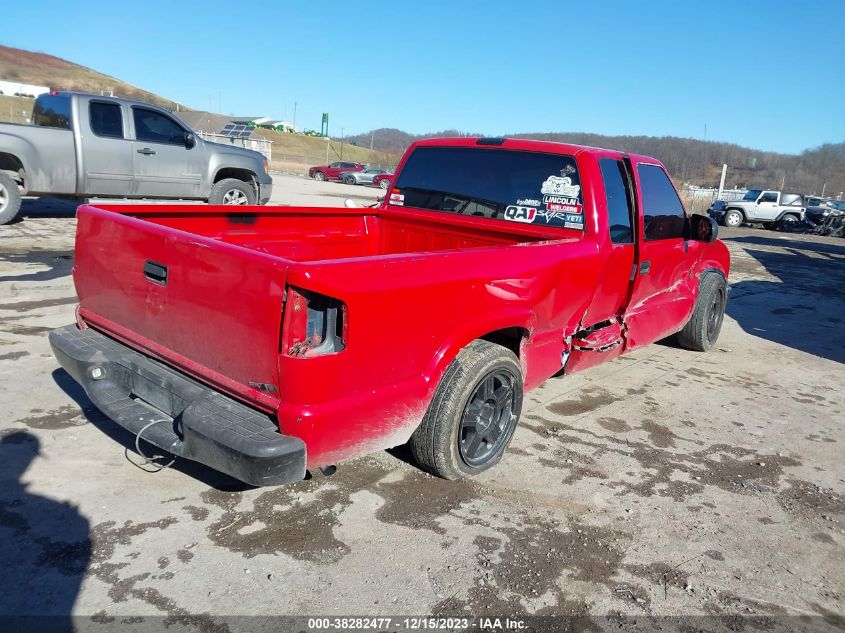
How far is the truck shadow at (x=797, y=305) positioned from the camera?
24.7ft

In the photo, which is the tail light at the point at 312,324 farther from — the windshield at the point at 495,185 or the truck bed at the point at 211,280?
the windshield at the point at 495,185

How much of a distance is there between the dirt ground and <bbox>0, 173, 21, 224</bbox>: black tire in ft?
19.4

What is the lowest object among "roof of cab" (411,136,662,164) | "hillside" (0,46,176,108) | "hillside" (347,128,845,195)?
"roof of cab" (411,136,662,164)

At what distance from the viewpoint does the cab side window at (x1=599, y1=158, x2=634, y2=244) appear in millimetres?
4277

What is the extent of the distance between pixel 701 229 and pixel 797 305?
5.65 m

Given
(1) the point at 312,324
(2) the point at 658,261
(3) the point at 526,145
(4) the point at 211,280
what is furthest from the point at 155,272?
(2) the point at 658,261

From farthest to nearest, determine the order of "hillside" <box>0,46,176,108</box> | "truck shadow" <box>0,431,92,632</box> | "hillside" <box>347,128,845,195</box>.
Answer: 1. "hillside" <box>0,46,176,108</box>
2. "hillside" <box>347,128,845,195</box>
3. "truck shadow" <box>0,431,92,632</box>

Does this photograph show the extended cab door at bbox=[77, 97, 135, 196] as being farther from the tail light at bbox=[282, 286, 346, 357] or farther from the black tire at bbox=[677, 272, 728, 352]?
the tail light at bbox=[282, 286, 346, 357]

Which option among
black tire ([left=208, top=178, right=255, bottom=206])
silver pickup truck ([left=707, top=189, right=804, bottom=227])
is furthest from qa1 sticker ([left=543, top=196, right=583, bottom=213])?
silver pickup truck ([left=707, top=189, right=804, bottom=227])

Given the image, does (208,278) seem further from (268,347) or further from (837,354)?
(837,354)

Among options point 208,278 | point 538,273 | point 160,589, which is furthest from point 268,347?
point 538,273

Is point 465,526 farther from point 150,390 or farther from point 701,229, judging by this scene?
point 701,229

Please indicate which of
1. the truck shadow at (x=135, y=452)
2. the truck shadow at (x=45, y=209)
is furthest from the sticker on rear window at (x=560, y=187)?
the truck shadow at (x=45, y=209)

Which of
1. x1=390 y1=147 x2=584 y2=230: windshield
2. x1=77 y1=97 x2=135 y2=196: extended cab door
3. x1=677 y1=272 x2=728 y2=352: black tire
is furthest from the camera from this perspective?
x1=77 y1=97 x2=135 y2=196: extended cab door
